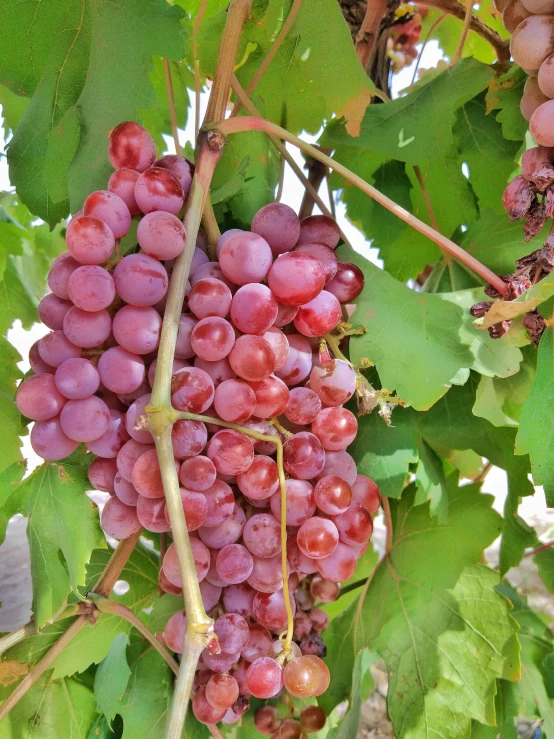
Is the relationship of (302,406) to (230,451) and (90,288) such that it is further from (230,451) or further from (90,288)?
(90,288)

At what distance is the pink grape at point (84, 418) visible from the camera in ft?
1.37

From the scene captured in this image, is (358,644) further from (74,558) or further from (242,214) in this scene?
(242,214)

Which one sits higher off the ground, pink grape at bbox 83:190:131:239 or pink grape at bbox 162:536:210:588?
pink grape at bbox 83:190:131:239

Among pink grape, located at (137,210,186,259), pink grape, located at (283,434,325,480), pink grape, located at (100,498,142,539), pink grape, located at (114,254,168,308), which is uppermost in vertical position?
pink grape, located at (137,210,186,259)

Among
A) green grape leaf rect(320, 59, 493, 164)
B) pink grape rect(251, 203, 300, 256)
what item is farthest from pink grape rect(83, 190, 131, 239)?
green grape leaf rect(320, 59, 493, 164)

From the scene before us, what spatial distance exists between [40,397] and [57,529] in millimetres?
152

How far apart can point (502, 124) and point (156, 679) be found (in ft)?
2.23

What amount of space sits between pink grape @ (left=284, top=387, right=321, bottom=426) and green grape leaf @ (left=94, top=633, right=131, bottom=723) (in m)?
0.34

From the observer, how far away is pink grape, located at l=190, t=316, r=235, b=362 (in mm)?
410

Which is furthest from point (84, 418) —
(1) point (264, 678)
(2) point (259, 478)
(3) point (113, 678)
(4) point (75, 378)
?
(3) point (113, 678)

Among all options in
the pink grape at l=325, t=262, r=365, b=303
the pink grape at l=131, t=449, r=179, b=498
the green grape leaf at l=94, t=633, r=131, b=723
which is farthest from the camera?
the green grape leaf at l=94, t=633, r=131, b=723

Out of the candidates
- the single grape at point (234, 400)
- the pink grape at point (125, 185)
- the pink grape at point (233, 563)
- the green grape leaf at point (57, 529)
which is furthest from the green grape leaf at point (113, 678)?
the pink grape at point (125, 185)

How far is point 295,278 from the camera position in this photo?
0.43m

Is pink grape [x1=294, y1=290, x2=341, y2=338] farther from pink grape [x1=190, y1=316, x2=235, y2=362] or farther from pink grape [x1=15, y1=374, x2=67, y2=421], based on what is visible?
pink grape [x1=15, y1=374, x2=67, y2=421]
